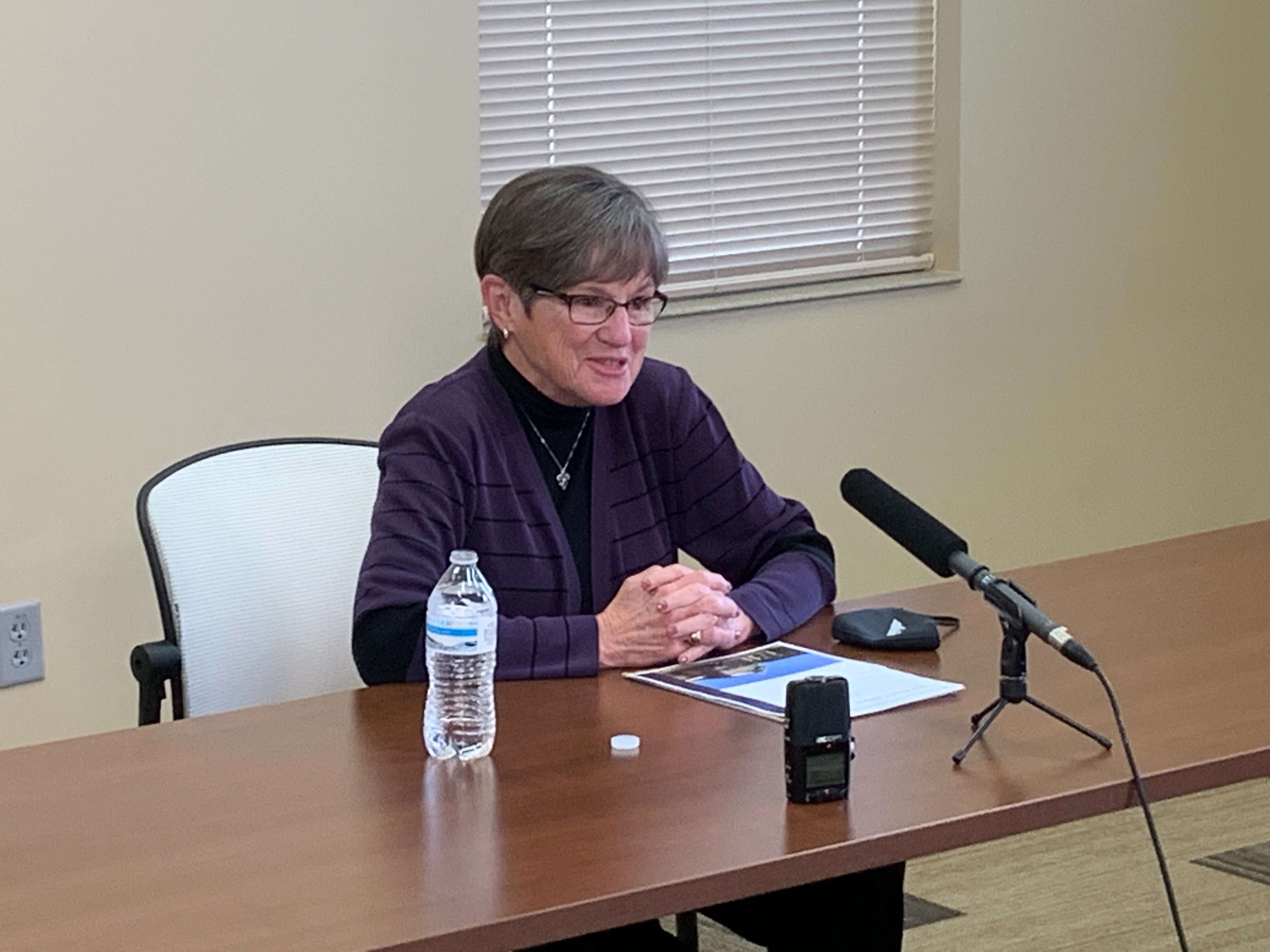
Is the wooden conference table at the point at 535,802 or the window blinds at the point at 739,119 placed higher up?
the window blinds at the point at 739,119

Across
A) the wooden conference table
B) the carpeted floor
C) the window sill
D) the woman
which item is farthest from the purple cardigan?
the window sill

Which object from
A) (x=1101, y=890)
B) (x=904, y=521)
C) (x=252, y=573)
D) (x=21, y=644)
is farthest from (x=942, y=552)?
(x=21, y=644)

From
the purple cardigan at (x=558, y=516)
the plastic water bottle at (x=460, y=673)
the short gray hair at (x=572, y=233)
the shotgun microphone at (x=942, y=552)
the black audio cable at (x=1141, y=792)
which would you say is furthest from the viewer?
the short gray hair at (x=572, y=233)

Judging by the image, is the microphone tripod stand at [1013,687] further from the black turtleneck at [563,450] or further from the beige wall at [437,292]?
the beige wall at [437,292]

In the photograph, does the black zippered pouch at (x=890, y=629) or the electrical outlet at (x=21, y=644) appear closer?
the black zippered pouch at (x=890, y=629)

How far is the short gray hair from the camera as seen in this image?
2.48 metres

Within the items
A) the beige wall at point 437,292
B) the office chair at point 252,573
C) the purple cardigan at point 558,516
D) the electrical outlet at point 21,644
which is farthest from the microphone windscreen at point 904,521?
the electrical outlet at point 21,644

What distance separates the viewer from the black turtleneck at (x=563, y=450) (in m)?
2.58

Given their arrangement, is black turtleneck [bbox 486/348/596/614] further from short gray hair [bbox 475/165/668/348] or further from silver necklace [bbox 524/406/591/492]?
short gray hair [bbox 475/165/668/348]

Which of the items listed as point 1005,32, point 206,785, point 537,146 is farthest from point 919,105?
point 206,785

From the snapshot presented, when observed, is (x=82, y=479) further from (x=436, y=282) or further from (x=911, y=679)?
(x=911, y=679)

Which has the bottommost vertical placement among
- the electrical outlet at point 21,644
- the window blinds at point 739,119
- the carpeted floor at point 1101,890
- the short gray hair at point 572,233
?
the carpeted floor at point 1101,890

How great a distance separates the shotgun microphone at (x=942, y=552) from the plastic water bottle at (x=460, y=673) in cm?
44

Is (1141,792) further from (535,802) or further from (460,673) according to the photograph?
(460,673)
